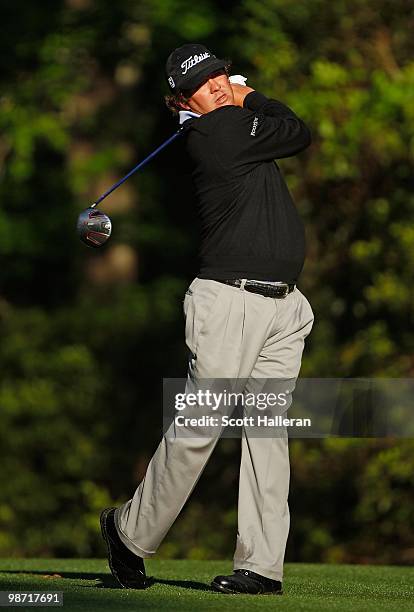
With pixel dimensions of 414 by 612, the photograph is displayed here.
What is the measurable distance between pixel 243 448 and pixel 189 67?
4.85 ft

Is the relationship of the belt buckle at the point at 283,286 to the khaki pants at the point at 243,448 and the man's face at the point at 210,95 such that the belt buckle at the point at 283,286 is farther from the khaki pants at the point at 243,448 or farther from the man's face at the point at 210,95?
the man's face at the point at 210,95

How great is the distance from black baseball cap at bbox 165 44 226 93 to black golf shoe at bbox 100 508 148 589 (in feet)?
5.49

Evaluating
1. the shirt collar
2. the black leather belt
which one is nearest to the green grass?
the black leather belt

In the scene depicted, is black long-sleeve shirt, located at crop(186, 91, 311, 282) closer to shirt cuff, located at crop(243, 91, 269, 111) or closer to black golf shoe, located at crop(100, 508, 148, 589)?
shirt cuff, located at crop(243, 91, 269, 111)

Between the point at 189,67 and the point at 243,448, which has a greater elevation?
the point at 189,67

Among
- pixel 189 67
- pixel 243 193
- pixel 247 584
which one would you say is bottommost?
pixel 247 584

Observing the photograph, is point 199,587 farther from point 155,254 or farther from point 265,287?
point 155,254

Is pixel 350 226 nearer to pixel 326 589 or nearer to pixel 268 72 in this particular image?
pixel 268 72

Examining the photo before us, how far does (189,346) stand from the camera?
6.10 meters

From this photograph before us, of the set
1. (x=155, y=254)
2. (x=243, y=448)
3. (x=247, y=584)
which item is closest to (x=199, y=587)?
(x=247, y=584)

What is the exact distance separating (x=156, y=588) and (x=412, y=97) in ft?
18.3

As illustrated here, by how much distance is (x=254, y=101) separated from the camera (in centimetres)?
622

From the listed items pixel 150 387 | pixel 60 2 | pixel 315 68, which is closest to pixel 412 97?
pixel 315 68

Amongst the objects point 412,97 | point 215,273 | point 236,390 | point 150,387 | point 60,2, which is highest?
point 60,2
